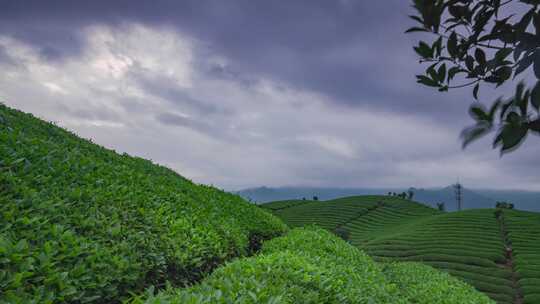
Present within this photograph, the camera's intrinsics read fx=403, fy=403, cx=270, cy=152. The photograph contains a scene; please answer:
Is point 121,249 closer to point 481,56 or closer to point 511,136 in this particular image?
point 481,56

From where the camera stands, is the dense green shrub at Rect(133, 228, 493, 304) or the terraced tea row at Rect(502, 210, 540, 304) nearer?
the dense green shrub at Rect(133, 228, 493, 304)

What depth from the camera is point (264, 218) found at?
1452 centimetres

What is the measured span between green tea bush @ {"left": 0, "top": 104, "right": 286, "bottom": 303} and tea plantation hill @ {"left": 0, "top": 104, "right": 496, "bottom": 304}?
2 centimetres

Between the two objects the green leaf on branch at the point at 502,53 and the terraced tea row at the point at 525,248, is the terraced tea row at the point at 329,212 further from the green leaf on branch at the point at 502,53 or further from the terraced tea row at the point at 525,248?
the green leaf on branch at the point at 502,53

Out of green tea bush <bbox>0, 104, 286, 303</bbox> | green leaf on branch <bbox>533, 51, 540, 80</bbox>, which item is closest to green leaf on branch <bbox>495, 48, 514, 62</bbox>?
green leaf on branch <bbox>533, 51, 540, 80</bbox>

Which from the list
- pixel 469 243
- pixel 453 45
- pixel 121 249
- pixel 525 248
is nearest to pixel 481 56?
pixel 453 45

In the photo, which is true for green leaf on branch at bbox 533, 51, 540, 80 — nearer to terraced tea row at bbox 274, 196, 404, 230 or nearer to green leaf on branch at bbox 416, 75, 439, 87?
green leaf on branch at bbox 416, 75, 439, 87

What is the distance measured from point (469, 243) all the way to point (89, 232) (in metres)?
42.5

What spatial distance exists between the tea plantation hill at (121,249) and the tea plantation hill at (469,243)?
79.6ft

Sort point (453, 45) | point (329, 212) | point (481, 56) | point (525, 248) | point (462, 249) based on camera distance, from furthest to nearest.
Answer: point (329, 212) < point (525, 248) < point (462, 249) < point (453, 45) < point (481, 56)

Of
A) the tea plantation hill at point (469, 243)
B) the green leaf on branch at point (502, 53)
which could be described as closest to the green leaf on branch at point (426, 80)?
the green leaf on branch at point (502, 53)

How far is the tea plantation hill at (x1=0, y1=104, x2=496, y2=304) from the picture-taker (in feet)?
16.4

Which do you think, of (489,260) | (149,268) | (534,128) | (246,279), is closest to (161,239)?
(149,268)

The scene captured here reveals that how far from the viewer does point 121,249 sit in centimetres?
652
